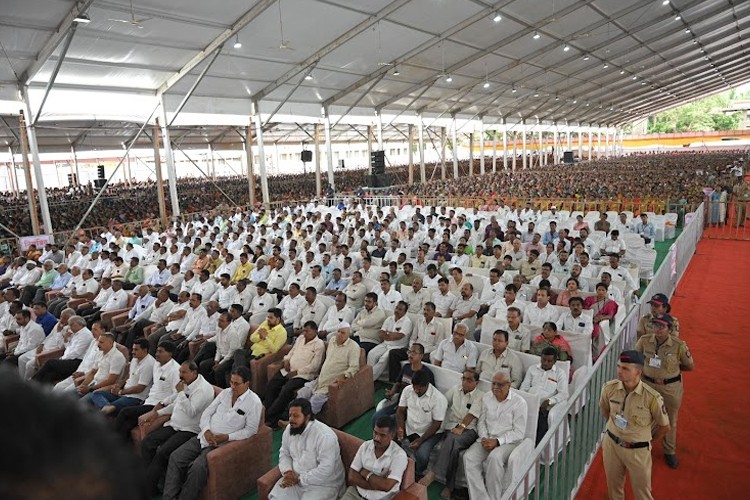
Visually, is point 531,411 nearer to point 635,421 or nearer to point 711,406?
point 635,421

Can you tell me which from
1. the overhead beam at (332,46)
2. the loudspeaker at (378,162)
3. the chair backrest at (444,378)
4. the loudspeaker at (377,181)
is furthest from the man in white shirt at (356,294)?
the loudspeaker at (378,162)

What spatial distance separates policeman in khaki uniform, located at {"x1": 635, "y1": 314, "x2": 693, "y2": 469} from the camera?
3.94m

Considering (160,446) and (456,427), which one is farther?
(160,446)

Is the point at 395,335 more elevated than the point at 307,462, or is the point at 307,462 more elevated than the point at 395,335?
the point at 395,335

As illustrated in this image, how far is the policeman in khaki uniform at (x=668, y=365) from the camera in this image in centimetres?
394

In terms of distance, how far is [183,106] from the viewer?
51.3 feet

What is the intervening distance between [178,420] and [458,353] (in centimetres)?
274

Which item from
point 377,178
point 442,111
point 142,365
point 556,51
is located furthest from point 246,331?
point 442,111

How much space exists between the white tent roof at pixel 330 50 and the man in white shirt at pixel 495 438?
10122 mm

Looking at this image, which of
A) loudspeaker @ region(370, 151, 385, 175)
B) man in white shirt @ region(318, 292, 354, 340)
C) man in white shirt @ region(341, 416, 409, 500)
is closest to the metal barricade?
man in white shirt @ region(318, 292, 354, 340)

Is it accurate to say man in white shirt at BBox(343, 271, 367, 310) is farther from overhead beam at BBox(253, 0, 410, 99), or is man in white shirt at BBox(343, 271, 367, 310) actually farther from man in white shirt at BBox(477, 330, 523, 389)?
overhead beam at BBox(253, 0, 410, 99)

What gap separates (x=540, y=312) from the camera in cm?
582

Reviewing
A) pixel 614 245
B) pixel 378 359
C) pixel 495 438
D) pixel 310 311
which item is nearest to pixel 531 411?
pixel 495 438

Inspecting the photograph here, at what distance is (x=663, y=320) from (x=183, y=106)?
15.4 metres
